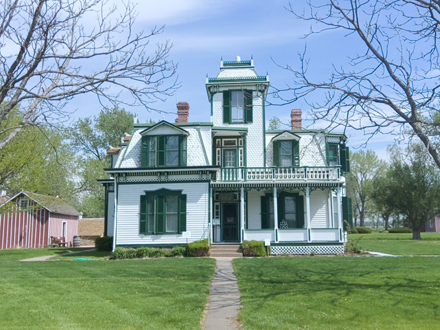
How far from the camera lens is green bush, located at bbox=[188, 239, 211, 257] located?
20.6 m

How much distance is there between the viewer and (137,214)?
22.3 meters

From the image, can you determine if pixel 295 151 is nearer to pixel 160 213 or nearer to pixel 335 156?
pixel 335 156

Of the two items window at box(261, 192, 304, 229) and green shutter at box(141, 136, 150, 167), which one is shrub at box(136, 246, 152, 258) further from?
window at box(261, 192, 304, 229)

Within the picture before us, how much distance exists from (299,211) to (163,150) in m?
8.52

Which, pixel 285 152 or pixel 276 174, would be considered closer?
pixel 276 174

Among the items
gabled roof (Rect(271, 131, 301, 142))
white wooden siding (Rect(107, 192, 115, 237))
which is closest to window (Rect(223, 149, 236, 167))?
gabled roof (Rect(271, 131, 301, 142))

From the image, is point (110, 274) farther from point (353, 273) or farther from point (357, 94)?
point (357, 94)

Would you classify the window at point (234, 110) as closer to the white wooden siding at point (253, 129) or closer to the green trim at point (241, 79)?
the white wooden siding at point (253, 129)

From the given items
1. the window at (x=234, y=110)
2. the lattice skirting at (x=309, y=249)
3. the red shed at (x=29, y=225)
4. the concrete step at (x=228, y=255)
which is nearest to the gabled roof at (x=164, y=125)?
the window at (x=234, y=110)

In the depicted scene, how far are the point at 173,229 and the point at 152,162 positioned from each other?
3.80m

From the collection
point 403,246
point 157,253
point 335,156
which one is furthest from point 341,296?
point 403,246

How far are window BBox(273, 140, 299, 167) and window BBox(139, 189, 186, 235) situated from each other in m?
6.29

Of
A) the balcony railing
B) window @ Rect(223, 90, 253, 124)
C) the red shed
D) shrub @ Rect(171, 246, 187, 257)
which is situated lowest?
shrub @ Rect(171, 246, 187, 257)

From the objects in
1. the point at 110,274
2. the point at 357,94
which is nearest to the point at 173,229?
the point at 110,274
